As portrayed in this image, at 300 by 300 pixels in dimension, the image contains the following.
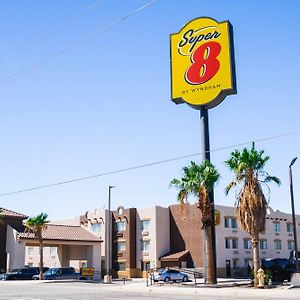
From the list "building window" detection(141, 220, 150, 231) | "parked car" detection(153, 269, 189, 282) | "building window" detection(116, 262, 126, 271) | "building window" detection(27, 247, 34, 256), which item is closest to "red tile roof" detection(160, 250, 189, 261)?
"building window" detection(141, 220, 150, 231)

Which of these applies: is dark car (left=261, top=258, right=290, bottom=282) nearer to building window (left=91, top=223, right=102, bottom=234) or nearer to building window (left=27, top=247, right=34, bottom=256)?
building window (left=91, top=223, right=102, bottom=234)

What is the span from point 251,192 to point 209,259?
6.64m

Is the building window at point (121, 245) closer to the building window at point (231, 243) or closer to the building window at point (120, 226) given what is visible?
the building window at point (120, 226)

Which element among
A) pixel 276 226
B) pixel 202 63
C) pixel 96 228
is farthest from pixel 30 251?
pixel 202 63

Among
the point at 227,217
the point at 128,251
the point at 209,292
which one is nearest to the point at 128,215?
the point at 128,251

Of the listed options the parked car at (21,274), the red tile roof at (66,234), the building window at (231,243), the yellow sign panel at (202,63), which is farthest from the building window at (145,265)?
the yellow sign panel at (202,63)

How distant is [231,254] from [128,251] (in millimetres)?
13889

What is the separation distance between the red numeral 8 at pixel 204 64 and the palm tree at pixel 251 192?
11932mm

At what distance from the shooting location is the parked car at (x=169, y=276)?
4845 centimetres

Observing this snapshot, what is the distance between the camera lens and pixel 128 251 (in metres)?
67.4

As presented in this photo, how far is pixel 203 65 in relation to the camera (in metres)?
45.2

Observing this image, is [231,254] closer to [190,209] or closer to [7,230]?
[190,209]

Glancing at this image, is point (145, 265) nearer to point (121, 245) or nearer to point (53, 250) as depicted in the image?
point (121, 245)

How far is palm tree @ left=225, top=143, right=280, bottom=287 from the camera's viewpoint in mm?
33969
